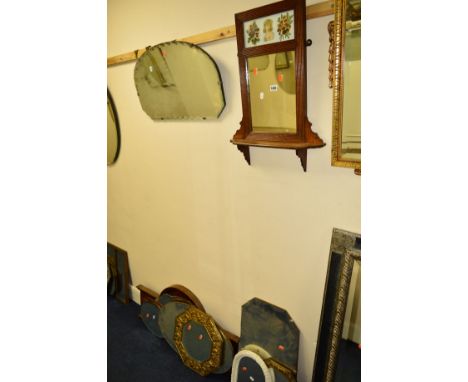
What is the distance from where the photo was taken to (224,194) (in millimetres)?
2123

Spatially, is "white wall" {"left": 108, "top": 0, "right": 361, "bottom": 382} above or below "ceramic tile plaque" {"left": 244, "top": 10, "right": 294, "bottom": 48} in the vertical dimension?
below

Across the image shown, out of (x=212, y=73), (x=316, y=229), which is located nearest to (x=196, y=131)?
(x=212, y=73)

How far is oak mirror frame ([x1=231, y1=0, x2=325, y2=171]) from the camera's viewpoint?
147cm

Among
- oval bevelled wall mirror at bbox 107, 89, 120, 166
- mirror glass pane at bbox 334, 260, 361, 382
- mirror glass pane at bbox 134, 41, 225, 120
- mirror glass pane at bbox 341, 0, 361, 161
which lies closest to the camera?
mirror glass pane at bbox 341, 0, 361, 161

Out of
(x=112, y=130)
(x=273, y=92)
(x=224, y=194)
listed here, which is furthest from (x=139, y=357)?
(x=273, y=92)

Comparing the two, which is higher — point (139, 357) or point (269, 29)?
point (269, 29)

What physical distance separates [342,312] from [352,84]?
1065 millimetres

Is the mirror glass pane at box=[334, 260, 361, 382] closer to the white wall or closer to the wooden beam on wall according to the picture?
the white wall

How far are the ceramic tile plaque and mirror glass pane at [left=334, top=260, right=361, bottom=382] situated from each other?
111 centimetres

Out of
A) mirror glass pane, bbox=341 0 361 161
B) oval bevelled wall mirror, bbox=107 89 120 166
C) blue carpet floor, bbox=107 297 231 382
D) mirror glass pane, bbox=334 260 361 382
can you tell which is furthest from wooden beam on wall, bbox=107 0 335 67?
blue carpet floor, bbox=107 297 231 382

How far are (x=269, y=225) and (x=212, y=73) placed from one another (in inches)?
37.1

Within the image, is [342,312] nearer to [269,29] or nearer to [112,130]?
[269,29]
